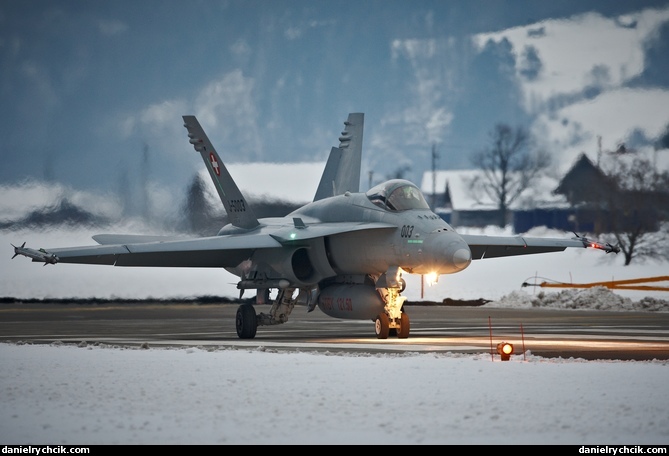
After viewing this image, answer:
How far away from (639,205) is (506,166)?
232 inches

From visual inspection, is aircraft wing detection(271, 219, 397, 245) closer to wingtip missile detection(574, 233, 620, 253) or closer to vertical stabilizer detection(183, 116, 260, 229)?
vertical stabilizer detection(183, 116, 260, 229)

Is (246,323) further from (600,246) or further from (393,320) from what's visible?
(600,246)

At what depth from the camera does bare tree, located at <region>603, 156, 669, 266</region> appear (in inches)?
1576

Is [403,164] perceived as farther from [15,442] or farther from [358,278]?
[15,442]

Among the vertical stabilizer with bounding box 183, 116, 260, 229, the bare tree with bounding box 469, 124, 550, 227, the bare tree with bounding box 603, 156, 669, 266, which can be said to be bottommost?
the vertical stabilizer with bounding box 183, 116, 260, 229

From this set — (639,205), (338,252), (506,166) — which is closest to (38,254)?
(338,252)

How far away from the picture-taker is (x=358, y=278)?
2033 centimetres

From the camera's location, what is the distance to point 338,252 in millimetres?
20078

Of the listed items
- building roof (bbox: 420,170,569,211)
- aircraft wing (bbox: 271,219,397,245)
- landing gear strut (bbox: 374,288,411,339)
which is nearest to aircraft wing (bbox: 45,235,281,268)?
aircraft wing (bbox: 271,219,397,245)

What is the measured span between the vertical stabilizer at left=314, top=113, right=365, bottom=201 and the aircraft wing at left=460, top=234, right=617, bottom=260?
11.3ft

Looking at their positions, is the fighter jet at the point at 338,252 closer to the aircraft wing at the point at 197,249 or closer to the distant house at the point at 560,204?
the aircraft wing at the point at 197,249

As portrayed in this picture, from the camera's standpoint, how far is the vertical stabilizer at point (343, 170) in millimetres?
24781

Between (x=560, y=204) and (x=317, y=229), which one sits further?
(x=560, y=204)

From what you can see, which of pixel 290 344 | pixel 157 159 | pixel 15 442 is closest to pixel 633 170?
pixel 157 159
